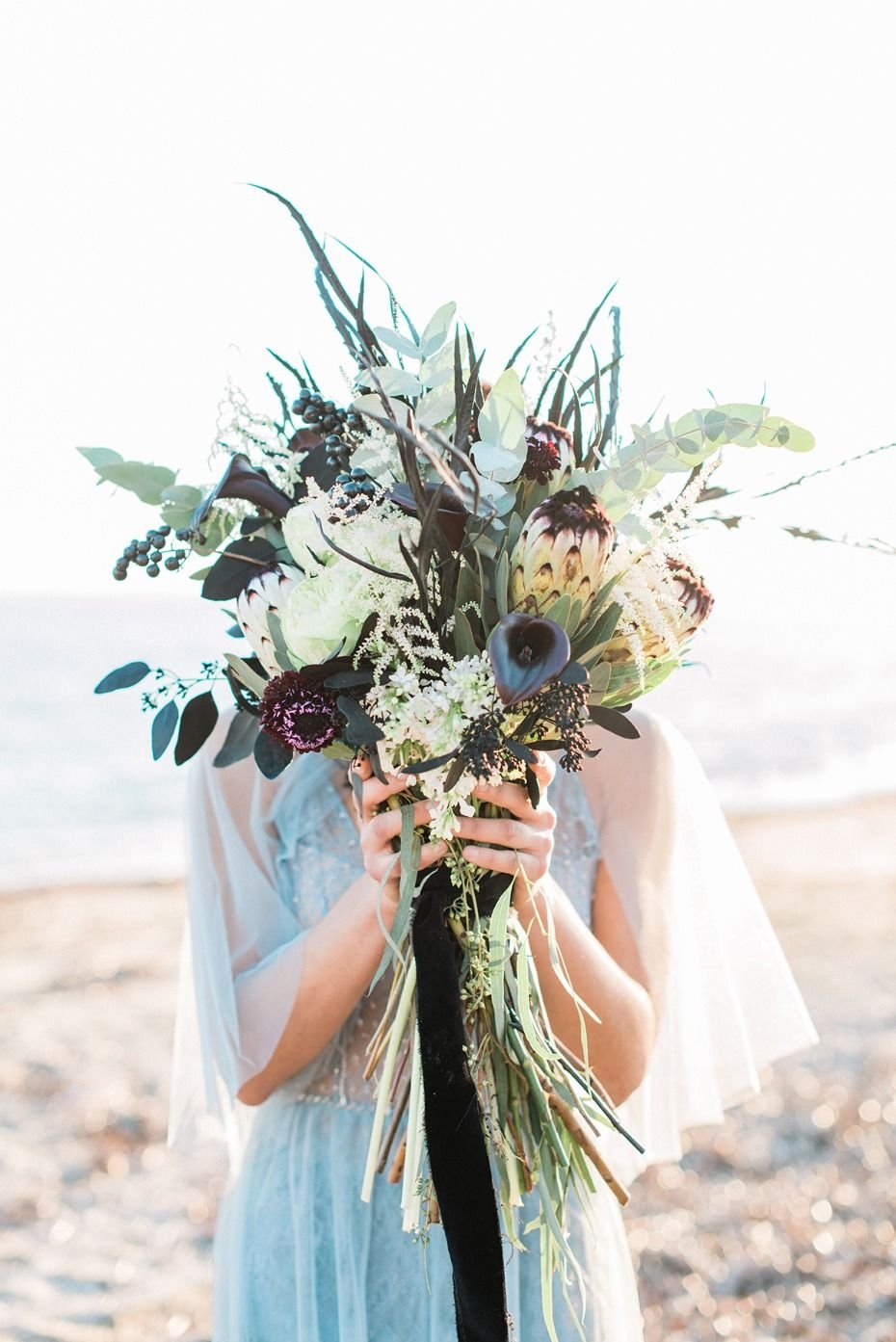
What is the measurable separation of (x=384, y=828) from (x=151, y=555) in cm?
50

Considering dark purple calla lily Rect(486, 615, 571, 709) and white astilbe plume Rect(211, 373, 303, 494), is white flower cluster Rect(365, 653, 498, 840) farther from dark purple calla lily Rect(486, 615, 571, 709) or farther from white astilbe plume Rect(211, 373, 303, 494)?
white astilbe plume Rect(211, 373, 303, 494)

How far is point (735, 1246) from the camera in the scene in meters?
4.07

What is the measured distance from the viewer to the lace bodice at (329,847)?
2049mm

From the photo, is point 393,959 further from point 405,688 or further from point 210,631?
point 210,631

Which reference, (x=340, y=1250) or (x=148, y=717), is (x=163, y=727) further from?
(x=148, y=717)

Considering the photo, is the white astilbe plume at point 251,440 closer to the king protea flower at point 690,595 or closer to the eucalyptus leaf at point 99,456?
the eucalyptus leaf at point 99,456

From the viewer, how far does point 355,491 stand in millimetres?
1396

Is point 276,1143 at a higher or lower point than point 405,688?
lower

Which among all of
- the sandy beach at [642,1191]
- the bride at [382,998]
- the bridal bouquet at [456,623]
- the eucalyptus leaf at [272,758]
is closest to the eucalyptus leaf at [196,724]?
the bridal bouquet at [456,623]

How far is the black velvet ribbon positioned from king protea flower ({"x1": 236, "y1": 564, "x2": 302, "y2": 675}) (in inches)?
17.7

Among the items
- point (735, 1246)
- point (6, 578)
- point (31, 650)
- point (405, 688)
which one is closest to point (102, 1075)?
point (735, 1246)

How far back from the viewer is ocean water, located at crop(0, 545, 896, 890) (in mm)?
13750

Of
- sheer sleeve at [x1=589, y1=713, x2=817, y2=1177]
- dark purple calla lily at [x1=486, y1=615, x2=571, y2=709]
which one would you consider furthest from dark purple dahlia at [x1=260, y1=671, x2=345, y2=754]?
sheer sleeve at [x1=589, y1=713, x2=817, y2=1177]

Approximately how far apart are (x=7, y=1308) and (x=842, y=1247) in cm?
297
